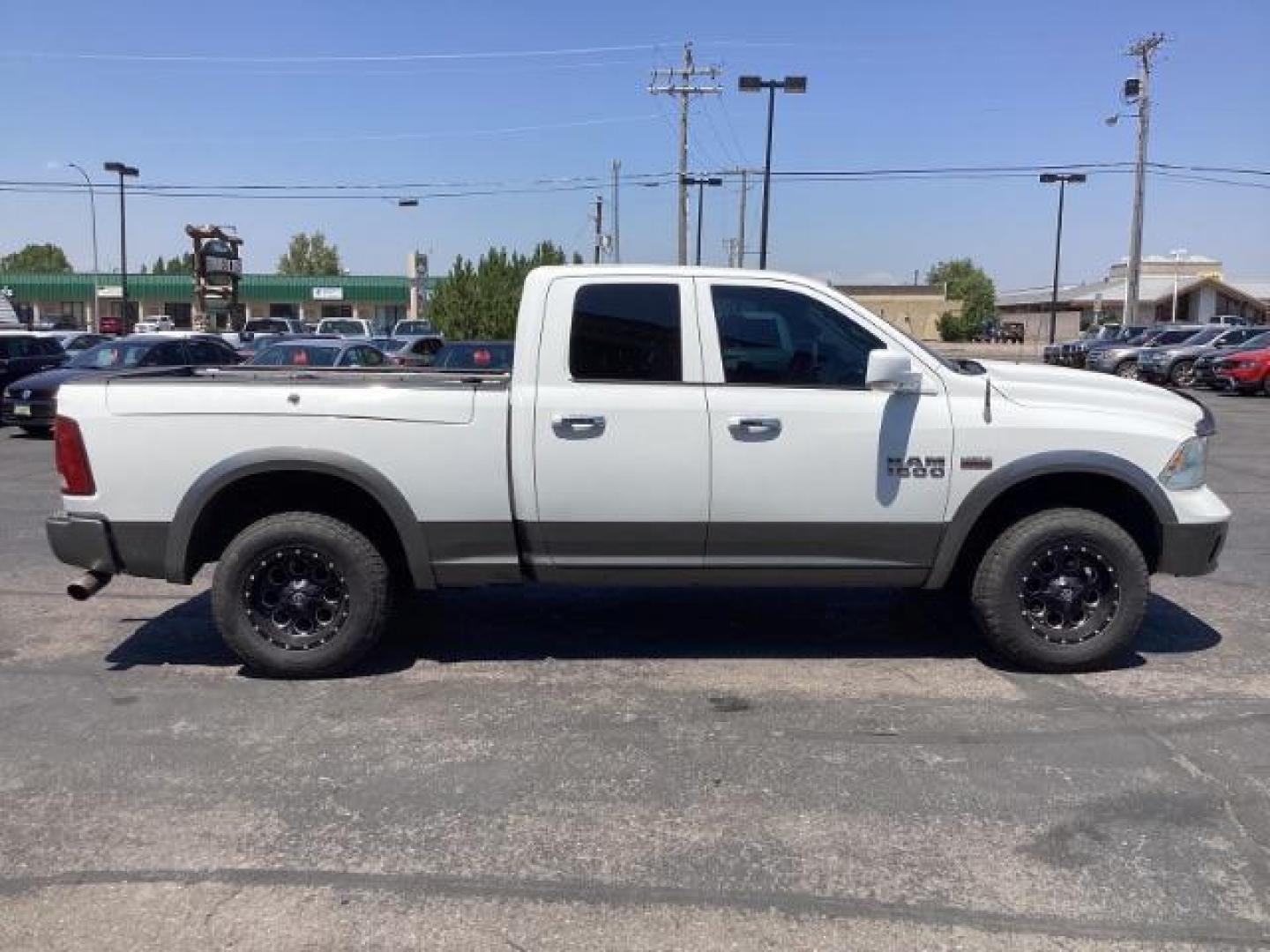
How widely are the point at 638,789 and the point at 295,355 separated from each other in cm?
A: 1487

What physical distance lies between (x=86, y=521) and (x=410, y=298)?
263 ft

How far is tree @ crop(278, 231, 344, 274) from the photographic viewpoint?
124875 mm

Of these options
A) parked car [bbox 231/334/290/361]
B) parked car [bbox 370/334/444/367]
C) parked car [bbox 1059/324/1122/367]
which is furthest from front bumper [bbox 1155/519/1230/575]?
parked car [bbox 1059/324/1122/367]

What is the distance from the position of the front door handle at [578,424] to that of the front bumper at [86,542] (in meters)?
2.22

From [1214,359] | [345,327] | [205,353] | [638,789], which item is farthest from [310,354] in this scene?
[345,327]

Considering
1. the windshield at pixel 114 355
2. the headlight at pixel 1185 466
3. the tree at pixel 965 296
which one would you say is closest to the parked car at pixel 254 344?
the windshield at pixel 114 355

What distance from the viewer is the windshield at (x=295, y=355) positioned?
17.8m

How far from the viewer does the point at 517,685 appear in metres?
5.57

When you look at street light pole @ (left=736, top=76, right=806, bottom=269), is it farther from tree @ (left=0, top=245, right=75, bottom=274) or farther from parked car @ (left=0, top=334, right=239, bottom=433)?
tree @ (left=0, top=245, right=75, bottom=274)

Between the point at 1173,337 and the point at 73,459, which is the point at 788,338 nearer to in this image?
the point at 73,459

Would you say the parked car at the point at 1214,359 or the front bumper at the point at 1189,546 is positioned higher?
the parked car at the point at 1214,359

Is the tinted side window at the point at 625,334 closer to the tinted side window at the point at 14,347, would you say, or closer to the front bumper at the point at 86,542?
the front bumper at the point at 86,542

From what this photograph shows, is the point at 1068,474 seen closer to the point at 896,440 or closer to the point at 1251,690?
the point at 896,440

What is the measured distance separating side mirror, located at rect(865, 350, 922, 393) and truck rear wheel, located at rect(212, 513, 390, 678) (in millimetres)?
2525
